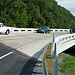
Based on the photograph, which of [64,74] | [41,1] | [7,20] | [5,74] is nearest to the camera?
[5,74]

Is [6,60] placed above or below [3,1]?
below

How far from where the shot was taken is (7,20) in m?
54.9

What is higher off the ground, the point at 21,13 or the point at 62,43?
the point at 21,13

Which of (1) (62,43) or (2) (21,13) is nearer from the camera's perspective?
(1) (62,43)

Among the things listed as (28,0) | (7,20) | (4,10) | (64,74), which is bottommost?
(64,74)

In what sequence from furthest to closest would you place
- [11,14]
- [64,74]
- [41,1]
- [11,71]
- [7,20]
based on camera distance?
[41,1], [11,14], [7,20], [64,74], [11,71]

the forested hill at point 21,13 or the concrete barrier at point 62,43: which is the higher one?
the forested hill at point 21,13

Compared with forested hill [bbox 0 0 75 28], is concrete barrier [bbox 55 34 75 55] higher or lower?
lower

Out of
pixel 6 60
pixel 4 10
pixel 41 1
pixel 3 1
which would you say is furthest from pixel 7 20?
pixel 6 60

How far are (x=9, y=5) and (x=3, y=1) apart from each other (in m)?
2.46

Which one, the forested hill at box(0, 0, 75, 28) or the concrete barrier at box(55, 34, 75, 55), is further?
the forested hill at box(0, 0, 75, 28)

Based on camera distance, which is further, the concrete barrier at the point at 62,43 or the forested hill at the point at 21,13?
the forested hill at the point at 21,13

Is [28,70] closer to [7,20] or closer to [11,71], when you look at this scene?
[11,71]

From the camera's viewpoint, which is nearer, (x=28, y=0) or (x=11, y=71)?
(x=11, y=71)
